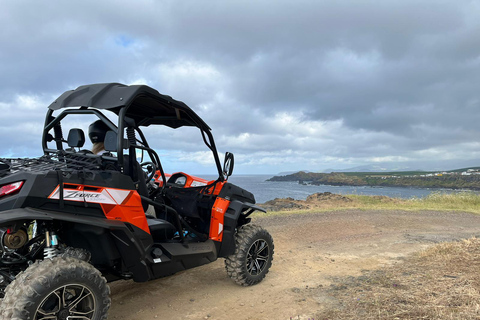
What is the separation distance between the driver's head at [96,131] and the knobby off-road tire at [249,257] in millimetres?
2333

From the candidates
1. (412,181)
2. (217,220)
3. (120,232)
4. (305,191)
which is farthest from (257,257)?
(412,181)

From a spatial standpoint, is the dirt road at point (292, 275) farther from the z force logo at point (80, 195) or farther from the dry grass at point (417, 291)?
the z force logo at point (80, 195)

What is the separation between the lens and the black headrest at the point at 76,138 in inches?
153

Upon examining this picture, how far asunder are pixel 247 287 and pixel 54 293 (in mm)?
2772

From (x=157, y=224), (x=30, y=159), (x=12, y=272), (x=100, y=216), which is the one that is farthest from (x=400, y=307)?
(x=30, y=159)

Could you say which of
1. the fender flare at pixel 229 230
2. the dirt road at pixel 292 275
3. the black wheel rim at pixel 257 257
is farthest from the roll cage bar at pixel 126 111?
the dirt road at pixel 292 275

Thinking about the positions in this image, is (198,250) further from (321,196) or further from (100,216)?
(321,196)

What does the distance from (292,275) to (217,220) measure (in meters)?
1.65

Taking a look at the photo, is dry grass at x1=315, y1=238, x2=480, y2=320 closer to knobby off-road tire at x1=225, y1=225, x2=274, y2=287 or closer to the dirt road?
the dirt road

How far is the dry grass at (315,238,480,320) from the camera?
357 cm

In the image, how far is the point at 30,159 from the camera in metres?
3.80

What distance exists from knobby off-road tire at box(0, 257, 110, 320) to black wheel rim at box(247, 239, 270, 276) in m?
2.41

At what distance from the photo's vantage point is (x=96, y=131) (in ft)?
13.8

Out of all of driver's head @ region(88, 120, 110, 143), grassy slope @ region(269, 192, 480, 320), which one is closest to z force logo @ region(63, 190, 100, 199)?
driver's head @ region(88, 120, 110, 143)
